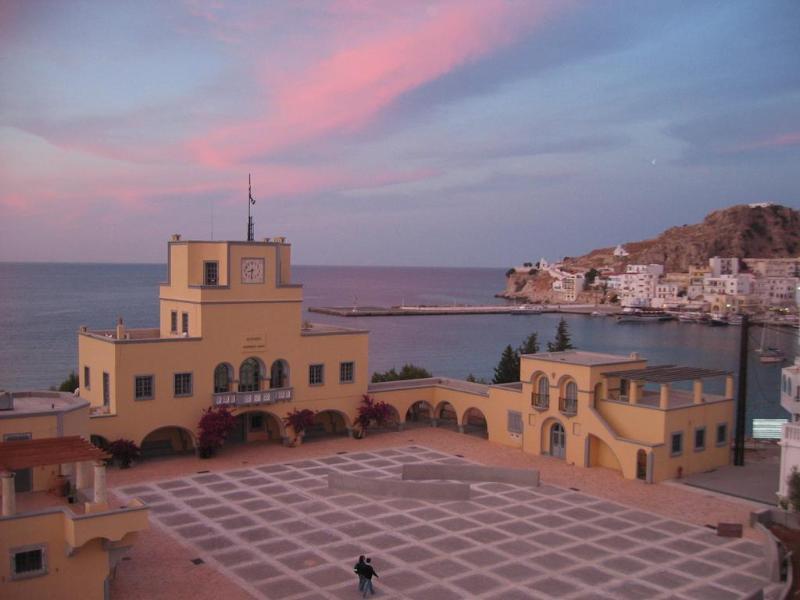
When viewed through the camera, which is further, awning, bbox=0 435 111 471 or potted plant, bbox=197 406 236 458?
potted plant, bbox=197 406 236 458

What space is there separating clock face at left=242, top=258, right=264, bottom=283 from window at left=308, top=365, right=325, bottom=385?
4.69m

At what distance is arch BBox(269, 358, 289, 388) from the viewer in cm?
3294

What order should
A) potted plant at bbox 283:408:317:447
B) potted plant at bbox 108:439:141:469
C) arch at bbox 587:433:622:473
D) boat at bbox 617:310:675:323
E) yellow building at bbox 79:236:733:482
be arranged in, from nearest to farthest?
potted plant at bbox 108:439:141:469
yellow building at bbox 79:236:733:482
arch at bbox 587:433:622:473
potted plant at bbox 283:408:317:447
boat at bbox 617:310:675:323

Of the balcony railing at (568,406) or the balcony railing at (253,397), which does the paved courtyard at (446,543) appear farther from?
the balcony railing at (568,406)

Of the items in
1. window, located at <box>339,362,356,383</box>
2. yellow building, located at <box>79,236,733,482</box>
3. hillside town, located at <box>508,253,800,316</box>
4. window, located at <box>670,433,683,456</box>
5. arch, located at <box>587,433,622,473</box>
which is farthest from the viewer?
hillside town, located at <box>508,253,800,316</box>

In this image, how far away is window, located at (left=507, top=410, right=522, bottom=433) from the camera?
32.9m

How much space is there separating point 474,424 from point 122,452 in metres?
17.7

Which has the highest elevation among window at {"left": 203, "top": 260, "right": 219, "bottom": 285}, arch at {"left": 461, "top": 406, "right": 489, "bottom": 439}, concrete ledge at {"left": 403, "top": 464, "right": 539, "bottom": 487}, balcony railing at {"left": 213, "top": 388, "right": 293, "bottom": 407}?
window at {"left": 203, "top": 260, "right": 219, "bottom": 285}

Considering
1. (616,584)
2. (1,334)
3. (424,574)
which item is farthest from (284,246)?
(1,334)

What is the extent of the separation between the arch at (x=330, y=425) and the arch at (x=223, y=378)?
15.4ft

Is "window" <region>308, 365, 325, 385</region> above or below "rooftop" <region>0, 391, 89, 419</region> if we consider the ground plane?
below

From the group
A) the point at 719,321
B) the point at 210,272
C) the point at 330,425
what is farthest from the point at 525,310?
the point at 210,272

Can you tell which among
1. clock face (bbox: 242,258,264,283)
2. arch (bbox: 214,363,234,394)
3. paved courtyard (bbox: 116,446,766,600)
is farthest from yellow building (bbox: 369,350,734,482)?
clock face (bbox: 242,258,264,283)

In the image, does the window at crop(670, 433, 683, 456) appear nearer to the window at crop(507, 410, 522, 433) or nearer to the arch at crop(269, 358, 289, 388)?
the window at crop(507, 410, 522, 433)
